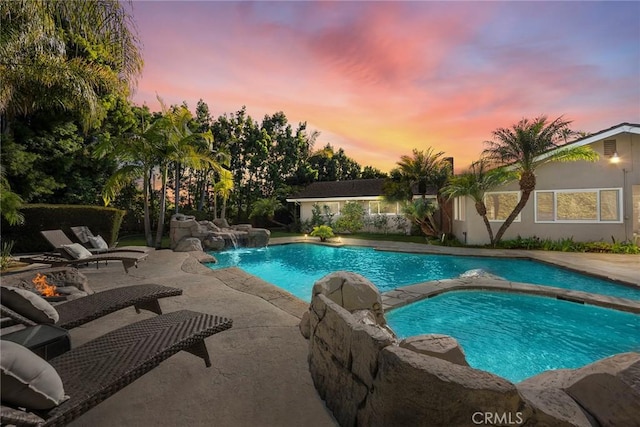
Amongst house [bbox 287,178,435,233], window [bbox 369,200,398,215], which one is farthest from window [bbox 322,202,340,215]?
window [bbox 369,200,398,215]

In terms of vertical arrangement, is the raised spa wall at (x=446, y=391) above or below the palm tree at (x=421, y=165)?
below

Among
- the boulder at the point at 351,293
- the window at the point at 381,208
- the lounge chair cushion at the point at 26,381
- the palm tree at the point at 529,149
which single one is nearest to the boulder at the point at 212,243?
the window at the point at 381,208

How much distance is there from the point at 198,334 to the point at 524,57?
42.2 feet

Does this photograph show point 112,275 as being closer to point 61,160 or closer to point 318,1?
point 318,1

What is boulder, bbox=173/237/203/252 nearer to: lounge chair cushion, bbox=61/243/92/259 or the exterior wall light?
lounge chair cushion, bbox=61/243/92/259

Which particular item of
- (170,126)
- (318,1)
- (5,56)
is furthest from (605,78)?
(5,56)

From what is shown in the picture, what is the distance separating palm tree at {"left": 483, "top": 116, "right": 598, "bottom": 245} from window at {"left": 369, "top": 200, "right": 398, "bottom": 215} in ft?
31.3

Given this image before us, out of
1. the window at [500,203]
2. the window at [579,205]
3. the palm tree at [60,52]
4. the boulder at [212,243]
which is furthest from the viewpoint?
the boulder at [212,243]

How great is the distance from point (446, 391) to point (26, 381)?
7.54 ft

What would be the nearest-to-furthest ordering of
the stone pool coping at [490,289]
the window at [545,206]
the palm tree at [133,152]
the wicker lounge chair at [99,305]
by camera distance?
the wicker lounge chair at [99,305], the stone pool coping at [490,289], the palm tree at [133,152], the window at [545,206]

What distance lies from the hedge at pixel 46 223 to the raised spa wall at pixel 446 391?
1331 cm

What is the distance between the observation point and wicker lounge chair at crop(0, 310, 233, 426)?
1.79 metres

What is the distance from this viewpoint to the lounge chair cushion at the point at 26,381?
1.62 meters

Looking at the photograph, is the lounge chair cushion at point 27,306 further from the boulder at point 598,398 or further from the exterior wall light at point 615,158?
the exterior wall light at point 615,158
